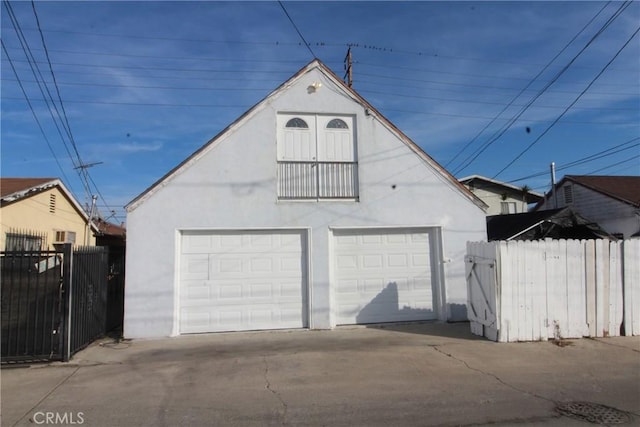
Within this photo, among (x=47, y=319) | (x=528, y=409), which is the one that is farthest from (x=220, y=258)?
(x=528, y=409)

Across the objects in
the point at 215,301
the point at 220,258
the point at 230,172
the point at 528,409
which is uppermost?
the point at 230,172

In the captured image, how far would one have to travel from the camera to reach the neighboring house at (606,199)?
20859mm

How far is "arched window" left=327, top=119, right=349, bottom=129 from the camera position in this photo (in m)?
11.4

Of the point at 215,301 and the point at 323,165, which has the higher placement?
the point at 323,165

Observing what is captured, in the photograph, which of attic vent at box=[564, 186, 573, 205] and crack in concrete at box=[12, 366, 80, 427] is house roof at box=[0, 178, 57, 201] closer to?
crack in concrete at box=[12, 366, 80, 427]

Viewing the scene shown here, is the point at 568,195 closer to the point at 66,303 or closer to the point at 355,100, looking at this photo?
the point at 355,100

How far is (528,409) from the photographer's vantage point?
5.36m

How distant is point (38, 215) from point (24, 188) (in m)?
1.49

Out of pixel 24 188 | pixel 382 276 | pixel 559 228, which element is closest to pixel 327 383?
pixel 382 276

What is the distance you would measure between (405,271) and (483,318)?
235 centimetres

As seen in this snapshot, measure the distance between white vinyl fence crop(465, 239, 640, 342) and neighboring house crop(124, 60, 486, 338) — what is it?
6.02ft

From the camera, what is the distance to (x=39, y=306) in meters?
7.71

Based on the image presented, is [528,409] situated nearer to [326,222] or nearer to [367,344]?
[367,344]

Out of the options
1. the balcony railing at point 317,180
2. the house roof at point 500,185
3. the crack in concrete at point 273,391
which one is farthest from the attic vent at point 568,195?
the crack in concrete at point 273,391
